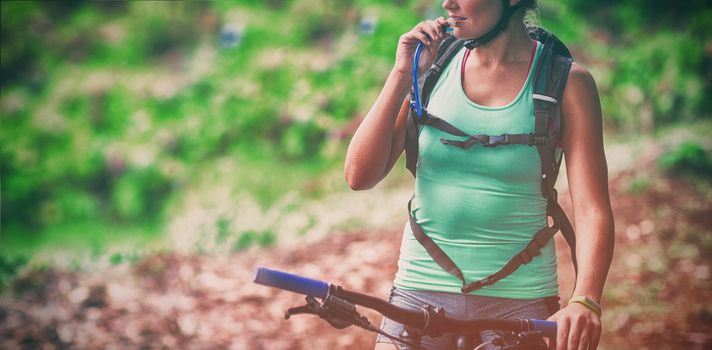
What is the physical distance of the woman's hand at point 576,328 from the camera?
1943mm

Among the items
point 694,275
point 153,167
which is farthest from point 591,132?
point 153,167

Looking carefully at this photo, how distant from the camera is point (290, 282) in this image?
5.52 feet

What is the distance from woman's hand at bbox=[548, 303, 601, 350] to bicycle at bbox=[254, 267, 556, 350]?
0.09 ft

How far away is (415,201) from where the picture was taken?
233cm

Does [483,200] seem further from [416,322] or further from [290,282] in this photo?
[290,282]

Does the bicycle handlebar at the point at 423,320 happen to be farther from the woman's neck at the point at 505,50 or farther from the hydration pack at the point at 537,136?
the woman's neck at the point at 505,50

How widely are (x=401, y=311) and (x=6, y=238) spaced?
21.2 feet

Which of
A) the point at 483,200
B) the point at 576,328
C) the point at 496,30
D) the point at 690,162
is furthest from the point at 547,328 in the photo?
the point at 690,162

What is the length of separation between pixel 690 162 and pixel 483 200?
17.3ft

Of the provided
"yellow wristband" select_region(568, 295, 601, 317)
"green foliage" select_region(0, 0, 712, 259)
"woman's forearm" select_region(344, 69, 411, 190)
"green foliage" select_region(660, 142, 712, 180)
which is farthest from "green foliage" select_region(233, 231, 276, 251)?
"yellow wristband" select_region(568, 295, 601, 317)

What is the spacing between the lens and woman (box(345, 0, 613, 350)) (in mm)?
2123

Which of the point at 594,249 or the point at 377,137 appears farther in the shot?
the point at 377,137

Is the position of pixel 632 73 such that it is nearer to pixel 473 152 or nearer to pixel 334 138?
pixel 334 138

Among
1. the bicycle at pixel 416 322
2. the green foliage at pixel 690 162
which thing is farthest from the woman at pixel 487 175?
the green foliage at pixel 690 162
